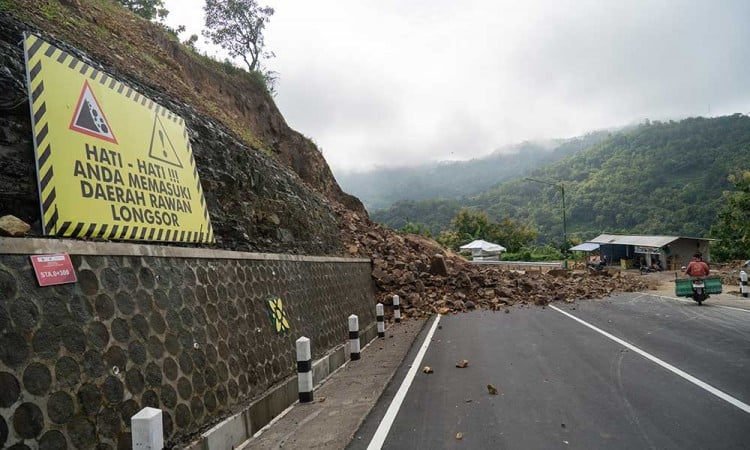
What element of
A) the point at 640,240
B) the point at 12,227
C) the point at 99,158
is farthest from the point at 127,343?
the point at 640,240

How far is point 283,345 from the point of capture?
7.35 metres

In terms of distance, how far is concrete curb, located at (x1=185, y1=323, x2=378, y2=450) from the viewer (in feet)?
15.0

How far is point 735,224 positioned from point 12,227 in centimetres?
3969

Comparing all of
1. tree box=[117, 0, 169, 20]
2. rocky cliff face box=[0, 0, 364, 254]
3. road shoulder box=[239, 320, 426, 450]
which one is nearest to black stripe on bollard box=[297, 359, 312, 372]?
road shoulder box=[239, 320, 426, 450]

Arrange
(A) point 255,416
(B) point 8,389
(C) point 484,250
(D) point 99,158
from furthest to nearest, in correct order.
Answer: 1. (C) point 484,250
2. (A) point 255,416
3. (D) point 99,158
4. (B) point 8,389

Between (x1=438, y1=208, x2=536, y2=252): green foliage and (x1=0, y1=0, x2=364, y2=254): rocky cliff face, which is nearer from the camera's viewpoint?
(x1=0, y1=0, x2=364, y2=254): rocky cliff face

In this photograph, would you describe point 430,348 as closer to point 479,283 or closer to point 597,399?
point 597,399

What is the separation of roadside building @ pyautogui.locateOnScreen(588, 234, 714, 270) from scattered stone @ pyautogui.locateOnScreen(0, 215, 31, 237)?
147 feet

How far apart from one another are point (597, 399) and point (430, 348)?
191 inches

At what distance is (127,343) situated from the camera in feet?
13.3

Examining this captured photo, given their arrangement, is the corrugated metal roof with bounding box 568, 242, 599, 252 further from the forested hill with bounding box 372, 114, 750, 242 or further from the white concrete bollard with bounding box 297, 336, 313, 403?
the white concrete bollard with bounding box 297, 336, 313, 403

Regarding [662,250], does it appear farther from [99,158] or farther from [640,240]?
[99,158]

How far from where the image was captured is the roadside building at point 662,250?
40031mm

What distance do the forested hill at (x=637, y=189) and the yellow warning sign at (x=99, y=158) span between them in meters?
73.7
